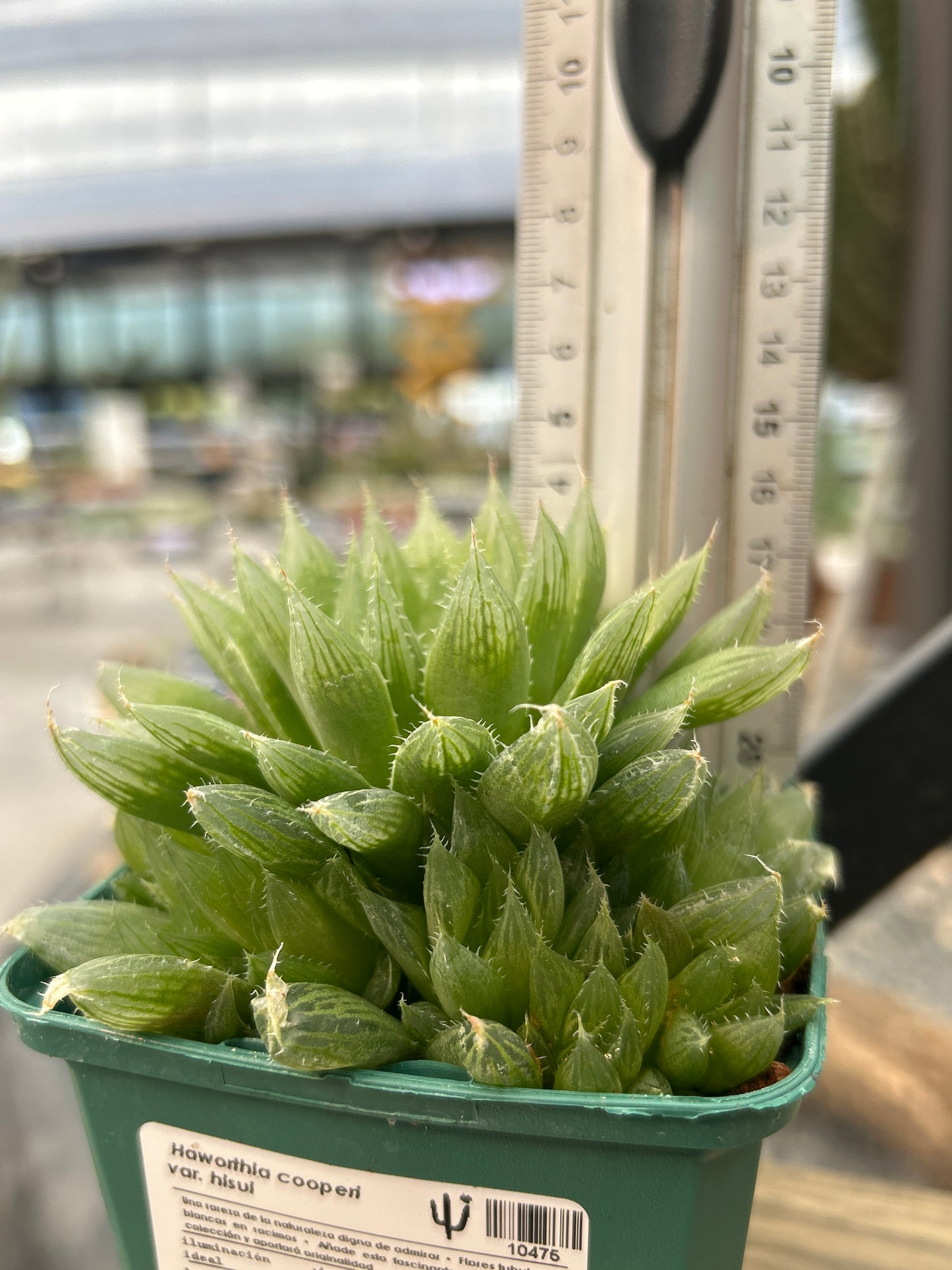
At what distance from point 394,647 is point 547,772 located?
98 mm

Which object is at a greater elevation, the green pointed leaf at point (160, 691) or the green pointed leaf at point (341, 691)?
the green pointed leaf at point (341, 691)

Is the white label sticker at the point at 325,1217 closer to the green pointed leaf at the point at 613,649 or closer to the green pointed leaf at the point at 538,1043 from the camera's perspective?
the green pointed leaf at the point at 538,1043

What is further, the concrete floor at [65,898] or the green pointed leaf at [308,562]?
the concrete floor at [65,898]

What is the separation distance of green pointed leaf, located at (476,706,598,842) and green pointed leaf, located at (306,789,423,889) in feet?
0.12

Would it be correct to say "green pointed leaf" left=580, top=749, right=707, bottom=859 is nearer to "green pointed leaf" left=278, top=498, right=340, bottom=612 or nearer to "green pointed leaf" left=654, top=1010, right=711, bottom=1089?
"green pointed leaf" left=654, top=1010, right=711, bottom=1089

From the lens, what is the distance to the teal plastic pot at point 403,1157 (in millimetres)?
325

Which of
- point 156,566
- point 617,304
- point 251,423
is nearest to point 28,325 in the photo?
point 251,423

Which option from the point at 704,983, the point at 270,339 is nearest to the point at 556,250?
the point at 704,983

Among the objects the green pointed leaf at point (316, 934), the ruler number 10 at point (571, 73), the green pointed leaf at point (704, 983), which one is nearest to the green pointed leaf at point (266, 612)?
the green pointed leaf at point (316, 934)

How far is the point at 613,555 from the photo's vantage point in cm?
60

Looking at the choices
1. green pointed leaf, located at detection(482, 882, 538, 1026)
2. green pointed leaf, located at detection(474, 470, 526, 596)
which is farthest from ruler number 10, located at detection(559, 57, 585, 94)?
green pointed leaf, located at detection(482, 882, 538, 1026)

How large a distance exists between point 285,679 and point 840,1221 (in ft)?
1.47

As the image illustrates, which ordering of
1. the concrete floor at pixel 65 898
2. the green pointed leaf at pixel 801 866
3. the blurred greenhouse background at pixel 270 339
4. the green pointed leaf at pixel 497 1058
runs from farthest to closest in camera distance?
1. the blurred greenhouse background at pixel 270 339
2. the concrete floor at pixel 65 898
3. the green pointed leaf at pixel 801 866
4. the green pointed leaf at pixel 497 1058

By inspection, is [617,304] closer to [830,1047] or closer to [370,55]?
[830,1047]
